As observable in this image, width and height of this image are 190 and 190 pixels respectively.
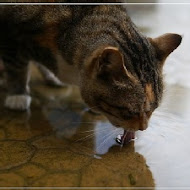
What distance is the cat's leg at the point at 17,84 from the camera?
2.41m

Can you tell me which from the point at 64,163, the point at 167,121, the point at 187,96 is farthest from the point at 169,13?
the point at 64,163

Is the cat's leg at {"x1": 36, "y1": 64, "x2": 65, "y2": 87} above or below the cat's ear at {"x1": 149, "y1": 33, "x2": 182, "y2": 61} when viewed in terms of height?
below

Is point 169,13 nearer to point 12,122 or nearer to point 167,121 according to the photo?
point 167,121

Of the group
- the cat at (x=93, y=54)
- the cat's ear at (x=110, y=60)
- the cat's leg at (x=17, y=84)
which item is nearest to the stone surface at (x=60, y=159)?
the cat at (x=93, y=54)

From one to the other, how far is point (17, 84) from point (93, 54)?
0.87m

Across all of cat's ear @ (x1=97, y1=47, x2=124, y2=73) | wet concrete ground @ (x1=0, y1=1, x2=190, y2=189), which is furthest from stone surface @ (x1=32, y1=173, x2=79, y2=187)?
cat's ear @ (x1=97, y1=47, x2=124, y2=73)

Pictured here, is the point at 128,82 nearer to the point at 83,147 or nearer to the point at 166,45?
the point at 166,45

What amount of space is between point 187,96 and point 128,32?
2.90 ft

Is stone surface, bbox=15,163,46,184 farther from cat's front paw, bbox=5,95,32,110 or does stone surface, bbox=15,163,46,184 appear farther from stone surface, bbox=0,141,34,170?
cat's front paw, bbox=5,95,32,110

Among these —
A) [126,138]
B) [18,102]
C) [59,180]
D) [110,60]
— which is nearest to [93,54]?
[110,60]

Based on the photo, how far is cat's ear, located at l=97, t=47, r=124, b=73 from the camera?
1.59 metres

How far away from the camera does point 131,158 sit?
1.91 m

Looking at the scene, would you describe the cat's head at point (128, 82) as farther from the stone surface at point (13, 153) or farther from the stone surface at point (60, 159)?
the stone surface at point (13, 153)

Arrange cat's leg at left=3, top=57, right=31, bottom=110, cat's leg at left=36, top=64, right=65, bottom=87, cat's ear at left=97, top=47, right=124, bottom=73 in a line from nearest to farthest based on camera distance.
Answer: cat's ear at left=97, top=47, right=124, bottom=73 < cat's leg at left=3, top=57, right=31, bottom=110 < cat's leg at left=36, top=64, right=65, bottom=87
